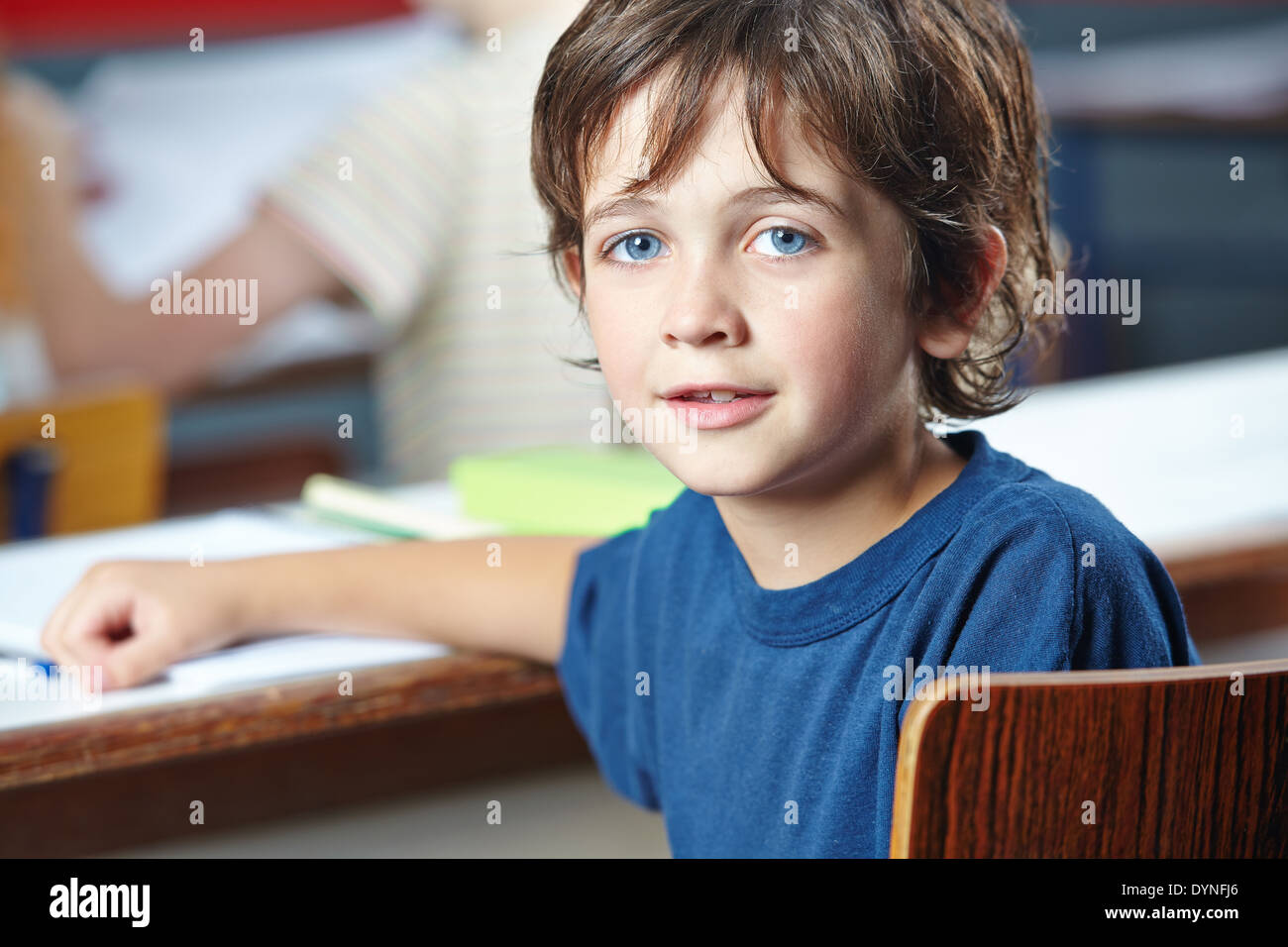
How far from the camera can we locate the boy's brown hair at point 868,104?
64 centimetres

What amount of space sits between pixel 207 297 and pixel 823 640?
153 centimetres

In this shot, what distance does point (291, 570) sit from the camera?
0.86 m

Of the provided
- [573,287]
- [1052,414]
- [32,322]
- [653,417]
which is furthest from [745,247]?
[32,322]

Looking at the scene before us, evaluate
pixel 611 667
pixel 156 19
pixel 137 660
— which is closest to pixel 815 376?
pixel 611 667

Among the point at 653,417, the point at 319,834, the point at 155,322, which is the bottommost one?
the point at 319,834

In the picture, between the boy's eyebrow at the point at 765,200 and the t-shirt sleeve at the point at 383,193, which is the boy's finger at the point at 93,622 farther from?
the t-shirt sleeve at the point at 383,193

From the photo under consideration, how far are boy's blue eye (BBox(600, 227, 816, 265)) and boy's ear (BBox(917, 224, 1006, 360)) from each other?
10cm

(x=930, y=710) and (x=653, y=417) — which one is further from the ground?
(x=653, y=417)

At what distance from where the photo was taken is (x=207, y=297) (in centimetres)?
203

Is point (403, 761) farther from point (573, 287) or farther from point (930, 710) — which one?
point (930, 710)

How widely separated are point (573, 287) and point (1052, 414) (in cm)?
60

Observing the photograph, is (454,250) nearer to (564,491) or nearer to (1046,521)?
(564,491)

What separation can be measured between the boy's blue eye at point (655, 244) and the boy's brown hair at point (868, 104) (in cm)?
2

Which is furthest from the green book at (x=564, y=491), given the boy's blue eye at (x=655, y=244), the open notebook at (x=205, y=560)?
the boy's blue eye at (x=655, y=244)
